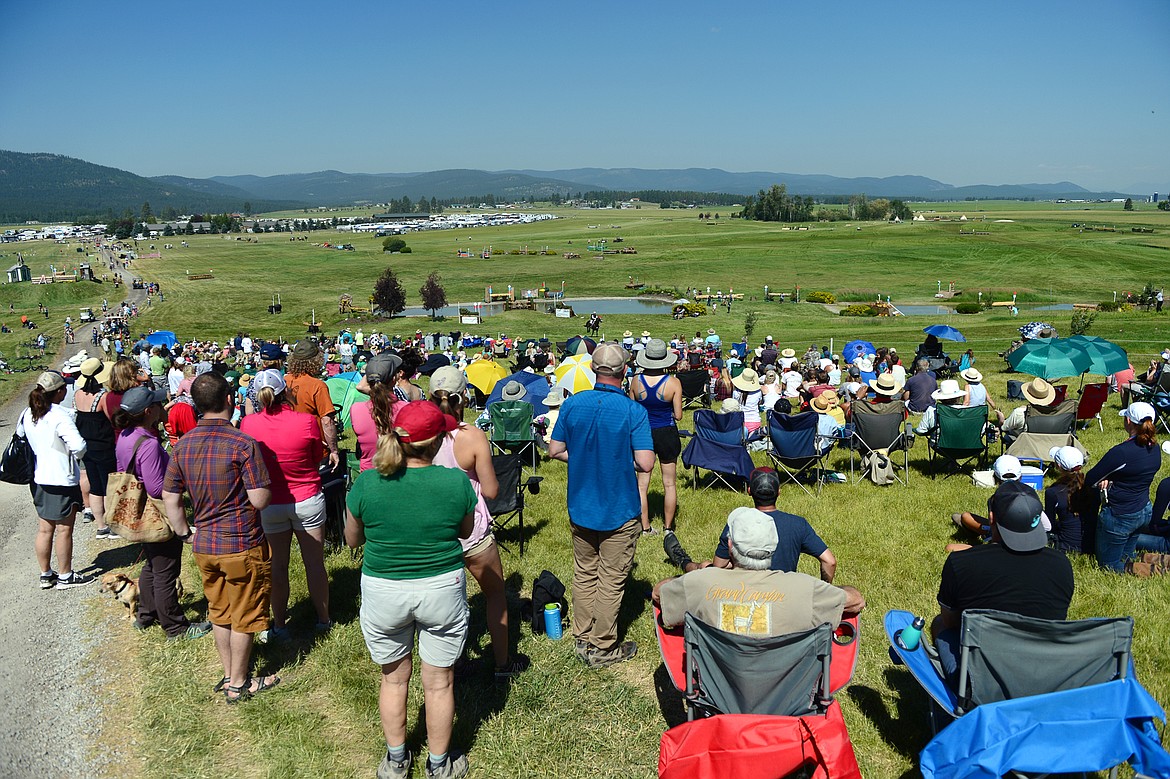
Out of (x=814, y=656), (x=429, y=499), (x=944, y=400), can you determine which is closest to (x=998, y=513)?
(x=814, y=656)

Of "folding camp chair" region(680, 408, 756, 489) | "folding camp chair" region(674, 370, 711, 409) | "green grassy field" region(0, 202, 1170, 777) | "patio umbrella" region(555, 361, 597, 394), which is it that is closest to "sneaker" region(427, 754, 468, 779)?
"green grassy field" region(0, 202, 1170, 777)

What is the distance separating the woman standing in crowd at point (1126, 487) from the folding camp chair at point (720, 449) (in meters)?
3.38

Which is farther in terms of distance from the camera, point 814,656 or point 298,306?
point 298,306

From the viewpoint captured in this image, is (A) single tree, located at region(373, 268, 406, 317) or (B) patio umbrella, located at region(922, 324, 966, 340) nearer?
(B) patio umbrella, located at region(922, 324, 966, 340)

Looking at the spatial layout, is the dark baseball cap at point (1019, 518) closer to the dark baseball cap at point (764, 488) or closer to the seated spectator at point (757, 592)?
the seated spectator at point (757, 592)

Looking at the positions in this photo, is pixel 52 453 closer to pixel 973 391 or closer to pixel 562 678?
pixel 562 678

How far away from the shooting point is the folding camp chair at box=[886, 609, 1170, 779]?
9.69ft

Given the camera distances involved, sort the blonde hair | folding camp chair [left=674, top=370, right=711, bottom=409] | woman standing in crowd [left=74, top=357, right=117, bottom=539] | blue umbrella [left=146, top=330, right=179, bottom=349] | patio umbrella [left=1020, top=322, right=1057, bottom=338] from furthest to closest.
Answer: blue umbrella [left=146, top=330, right=179, bottom=349] < patio umbrella [left=1020, top=322, right=1057, bottom=338] < folding camp chair [left=674, top=370, right=711, bottom=409] < woman standing in crowd [left=74, top=357, right=117, bottom=539] < the blonde hair

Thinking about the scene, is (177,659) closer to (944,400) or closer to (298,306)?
(944,400)

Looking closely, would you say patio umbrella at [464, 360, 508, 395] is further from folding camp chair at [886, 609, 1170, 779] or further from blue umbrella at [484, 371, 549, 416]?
folding camp chair at [886, 609, 1170, 779]

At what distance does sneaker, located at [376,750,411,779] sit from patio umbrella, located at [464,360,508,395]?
1000cm

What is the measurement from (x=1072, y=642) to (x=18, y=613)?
7.30m

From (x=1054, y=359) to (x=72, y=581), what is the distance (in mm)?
13651

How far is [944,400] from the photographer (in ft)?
32.8
